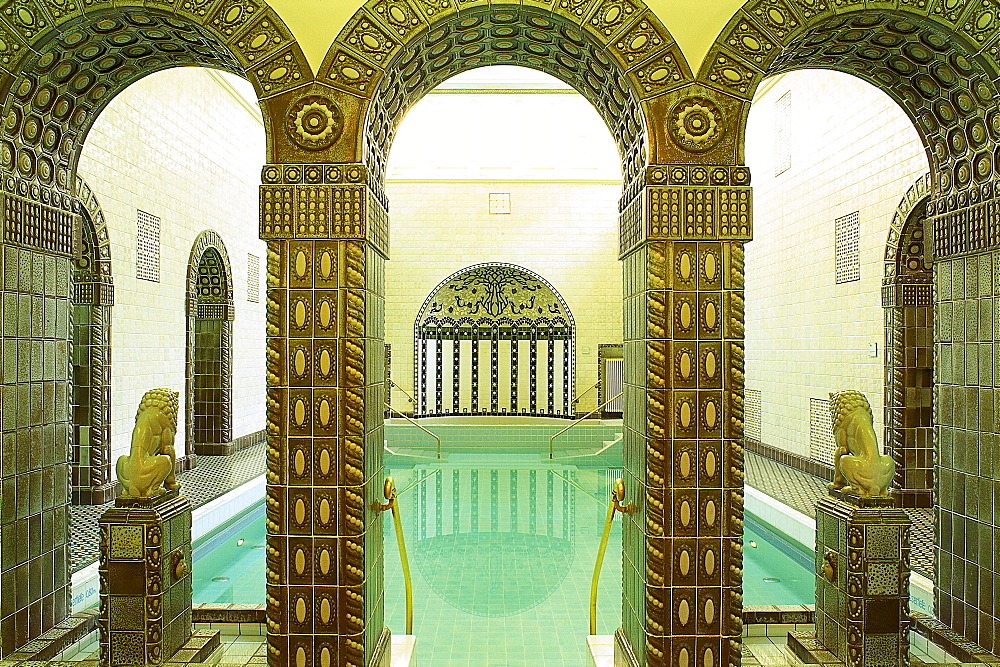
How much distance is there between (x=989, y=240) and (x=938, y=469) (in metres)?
1.30

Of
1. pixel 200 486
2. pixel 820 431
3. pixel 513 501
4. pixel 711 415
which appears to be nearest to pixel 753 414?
pixel 820 431

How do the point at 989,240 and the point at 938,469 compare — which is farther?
the point at 938,469

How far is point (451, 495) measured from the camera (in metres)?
8.62

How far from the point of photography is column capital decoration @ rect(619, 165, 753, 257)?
312 cm

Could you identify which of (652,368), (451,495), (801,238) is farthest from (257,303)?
(652,368)

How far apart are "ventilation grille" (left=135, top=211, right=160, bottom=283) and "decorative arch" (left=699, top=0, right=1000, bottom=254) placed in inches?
259

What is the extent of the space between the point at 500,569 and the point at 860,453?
326cm

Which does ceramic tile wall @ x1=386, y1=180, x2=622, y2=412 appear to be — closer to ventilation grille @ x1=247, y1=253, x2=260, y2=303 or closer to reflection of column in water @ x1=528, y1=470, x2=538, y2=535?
ventilation grille @ x1=247, y1=253, x2=260, y2=303

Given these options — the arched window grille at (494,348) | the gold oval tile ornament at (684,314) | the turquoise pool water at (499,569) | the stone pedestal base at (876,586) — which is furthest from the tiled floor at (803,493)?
the arched window grille at (494,348)

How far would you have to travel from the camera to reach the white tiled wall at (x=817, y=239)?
7320 millimetres

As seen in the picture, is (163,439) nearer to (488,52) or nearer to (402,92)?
(402,92)

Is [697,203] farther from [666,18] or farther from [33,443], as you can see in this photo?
[33,443]

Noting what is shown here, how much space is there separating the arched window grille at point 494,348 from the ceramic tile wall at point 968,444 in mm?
10111

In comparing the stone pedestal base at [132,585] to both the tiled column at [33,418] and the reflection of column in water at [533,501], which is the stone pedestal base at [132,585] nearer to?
the tiled column at [33,418]
